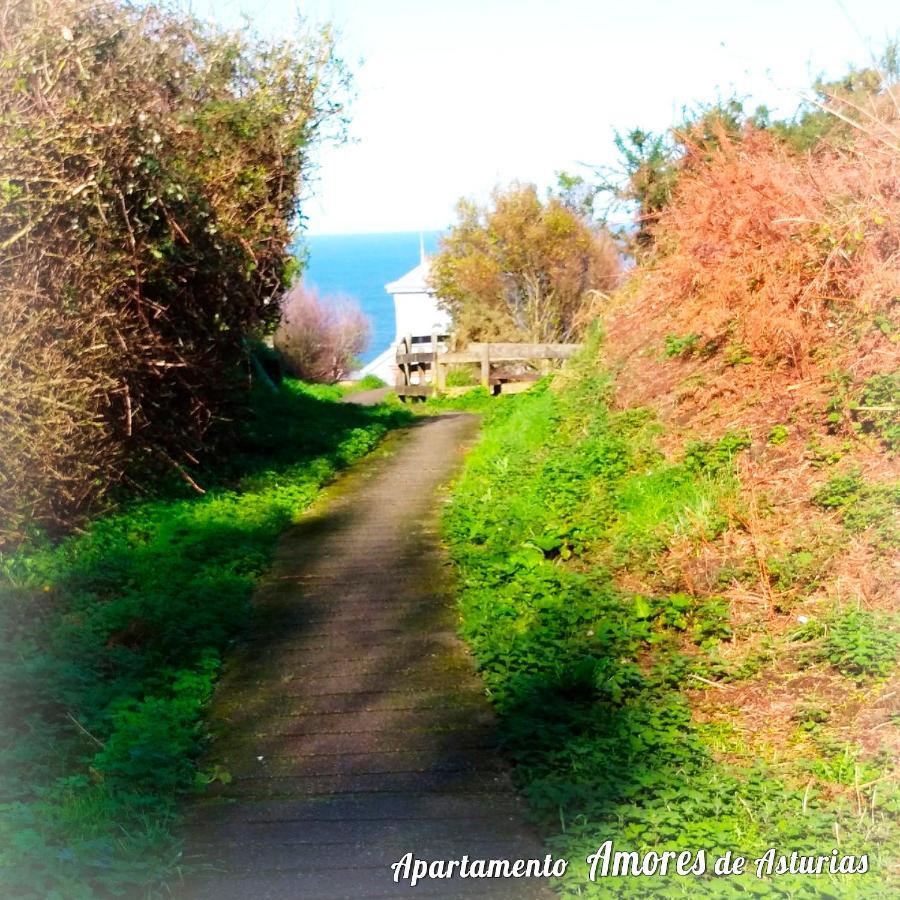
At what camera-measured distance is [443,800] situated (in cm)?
531

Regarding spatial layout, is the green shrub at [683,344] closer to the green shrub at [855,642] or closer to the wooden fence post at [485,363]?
the green shrub at [855,642]

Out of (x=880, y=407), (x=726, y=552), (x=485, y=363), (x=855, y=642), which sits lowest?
(x=855, y=642)

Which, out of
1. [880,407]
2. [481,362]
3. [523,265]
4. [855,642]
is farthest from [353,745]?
[523,265]

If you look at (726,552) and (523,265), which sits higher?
(523,265)

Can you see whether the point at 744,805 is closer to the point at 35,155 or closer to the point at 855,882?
the point at 855,882

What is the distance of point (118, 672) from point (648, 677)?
335cm

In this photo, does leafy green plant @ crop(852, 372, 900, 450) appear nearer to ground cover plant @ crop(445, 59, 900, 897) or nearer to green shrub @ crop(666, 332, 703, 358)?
ground cover plant @ crop(445, 59, 900, 897)

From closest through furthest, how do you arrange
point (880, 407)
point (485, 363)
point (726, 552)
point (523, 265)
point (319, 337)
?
point (726, 552), point (880, 407), point (485, 363), point (523, 265), point (319, 337)

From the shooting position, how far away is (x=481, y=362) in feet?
82.2

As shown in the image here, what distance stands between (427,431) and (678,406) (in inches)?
306

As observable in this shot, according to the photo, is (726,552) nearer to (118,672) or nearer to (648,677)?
(648,677)

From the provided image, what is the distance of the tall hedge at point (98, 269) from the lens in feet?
29.5

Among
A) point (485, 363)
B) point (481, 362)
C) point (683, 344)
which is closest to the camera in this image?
point (683, 344)

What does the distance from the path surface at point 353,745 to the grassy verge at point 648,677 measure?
26cm
